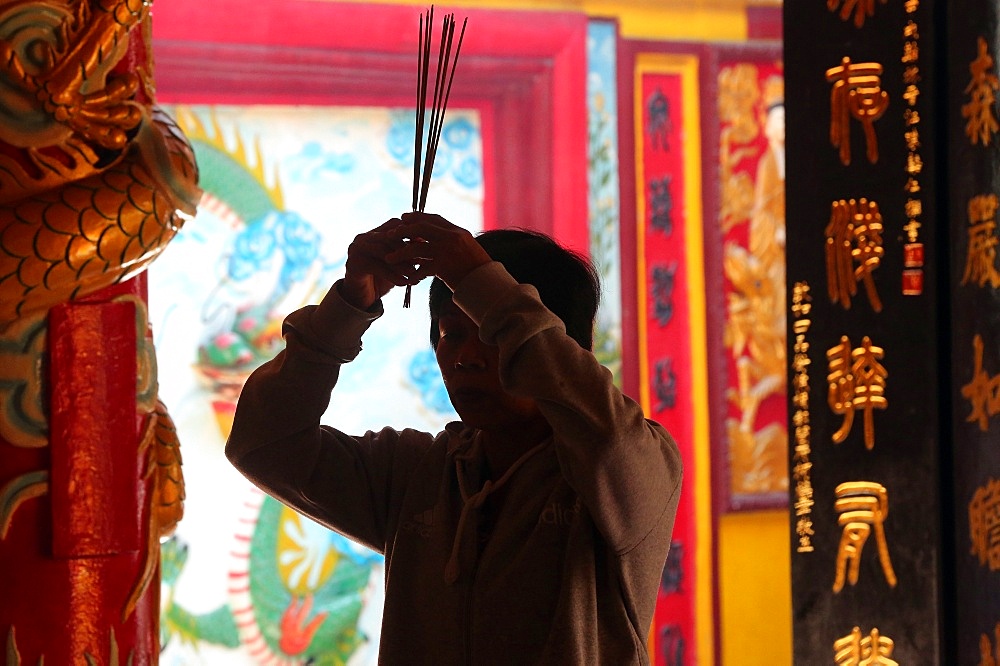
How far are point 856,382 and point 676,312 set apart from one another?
0.89m

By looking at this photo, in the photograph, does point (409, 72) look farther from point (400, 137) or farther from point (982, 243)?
point (982, 243)

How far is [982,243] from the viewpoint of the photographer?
65.7 inches

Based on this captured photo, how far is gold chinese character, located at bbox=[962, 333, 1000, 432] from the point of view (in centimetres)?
168

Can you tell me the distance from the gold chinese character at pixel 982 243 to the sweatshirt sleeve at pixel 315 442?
3.41 feet

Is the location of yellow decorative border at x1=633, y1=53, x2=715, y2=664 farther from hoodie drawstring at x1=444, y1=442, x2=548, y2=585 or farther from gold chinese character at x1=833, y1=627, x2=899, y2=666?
hoodie drawstring at x1=444, y1=442, x2=548, y2=585

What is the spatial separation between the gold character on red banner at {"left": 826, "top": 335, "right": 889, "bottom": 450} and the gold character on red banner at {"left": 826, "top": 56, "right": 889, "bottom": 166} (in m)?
0.28

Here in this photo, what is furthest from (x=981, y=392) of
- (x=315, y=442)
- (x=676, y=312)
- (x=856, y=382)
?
(x=315, y=442)

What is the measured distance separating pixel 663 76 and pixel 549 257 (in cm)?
172

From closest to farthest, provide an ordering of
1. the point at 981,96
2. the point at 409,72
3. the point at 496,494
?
the point at 496,494
the point at 981,96
the point at 409,72

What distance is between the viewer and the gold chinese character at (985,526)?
66.2 inches

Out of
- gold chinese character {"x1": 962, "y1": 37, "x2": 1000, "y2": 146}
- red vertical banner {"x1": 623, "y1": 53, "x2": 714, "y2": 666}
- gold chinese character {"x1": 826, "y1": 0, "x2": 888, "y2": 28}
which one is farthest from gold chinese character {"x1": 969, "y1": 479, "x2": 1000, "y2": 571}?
red vertical banner {"x1": 623, "y1": 53, "x2": 714, "y2": 666}

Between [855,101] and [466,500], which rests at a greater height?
[855,101]

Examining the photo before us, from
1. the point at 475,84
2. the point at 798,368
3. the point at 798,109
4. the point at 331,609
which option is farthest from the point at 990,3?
the point at 331,609

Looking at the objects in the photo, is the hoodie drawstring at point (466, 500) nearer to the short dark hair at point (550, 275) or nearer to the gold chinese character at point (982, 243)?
→ the short dark hair at point (550, 275)
